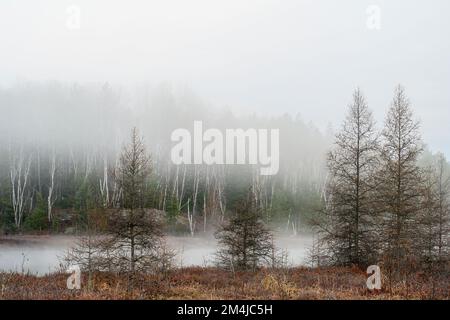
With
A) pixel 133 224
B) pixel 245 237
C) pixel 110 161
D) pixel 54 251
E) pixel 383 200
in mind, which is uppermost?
pixel 110 161

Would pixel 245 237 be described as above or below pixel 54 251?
above

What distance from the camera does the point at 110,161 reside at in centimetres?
5219

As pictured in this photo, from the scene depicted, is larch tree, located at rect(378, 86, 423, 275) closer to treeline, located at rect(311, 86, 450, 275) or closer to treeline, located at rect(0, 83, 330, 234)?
treeline, located at rect(311, 86, 450, 275)

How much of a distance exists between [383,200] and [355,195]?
177 cm

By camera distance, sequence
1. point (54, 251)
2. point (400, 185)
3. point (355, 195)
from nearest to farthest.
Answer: point (400, 185)
point (355, 195)
point (54, 251)

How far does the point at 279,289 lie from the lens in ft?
36.8

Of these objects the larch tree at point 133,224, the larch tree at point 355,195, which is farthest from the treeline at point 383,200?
the larch tree at point 133,224

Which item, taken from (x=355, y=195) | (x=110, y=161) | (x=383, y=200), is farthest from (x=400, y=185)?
(x=110, y=161)

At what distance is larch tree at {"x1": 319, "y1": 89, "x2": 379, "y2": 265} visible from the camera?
60.7ft

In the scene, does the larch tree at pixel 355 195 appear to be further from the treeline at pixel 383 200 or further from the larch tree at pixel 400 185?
the larch tree at pixel 400 185

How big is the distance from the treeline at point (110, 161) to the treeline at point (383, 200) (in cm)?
2498

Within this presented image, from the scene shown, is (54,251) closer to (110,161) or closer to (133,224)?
(110,161)
